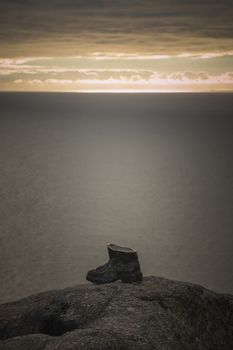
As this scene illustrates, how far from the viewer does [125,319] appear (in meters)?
9.88

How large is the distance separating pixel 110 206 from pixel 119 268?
65684 millimetres

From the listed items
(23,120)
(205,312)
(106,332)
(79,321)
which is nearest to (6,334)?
(79,321)

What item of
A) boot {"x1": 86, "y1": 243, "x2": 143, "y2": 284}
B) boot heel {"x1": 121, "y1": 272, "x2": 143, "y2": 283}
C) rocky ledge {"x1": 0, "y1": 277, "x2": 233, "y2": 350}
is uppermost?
boot {"x1": 86, "y1": 243, "x2": 143, "y2": 284}

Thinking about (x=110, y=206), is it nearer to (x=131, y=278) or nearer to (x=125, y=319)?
(x=131, y=278)

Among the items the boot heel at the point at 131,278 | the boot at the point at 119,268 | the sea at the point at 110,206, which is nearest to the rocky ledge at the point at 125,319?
the boot heel at the point at 131,278

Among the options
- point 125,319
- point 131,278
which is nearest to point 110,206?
point 131,278

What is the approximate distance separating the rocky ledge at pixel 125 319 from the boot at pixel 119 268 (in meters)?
0.33

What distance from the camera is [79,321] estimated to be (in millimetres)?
10180

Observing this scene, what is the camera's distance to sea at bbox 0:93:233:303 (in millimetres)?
59500

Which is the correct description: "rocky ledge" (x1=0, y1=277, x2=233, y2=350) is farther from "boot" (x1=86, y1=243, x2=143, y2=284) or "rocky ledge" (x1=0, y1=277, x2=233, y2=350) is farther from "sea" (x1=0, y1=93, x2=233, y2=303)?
"sea" (x1=0, y1=93, x2=233, y2=303)

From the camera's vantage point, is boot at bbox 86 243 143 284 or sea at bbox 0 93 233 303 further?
sea at bbox 0 93 233 303

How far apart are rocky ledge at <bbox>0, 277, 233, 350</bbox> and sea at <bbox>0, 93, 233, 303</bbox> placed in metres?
42.8

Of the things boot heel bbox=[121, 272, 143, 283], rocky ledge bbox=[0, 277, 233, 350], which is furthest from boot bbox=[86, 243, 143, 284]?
rocky ledge bbox=[0, 277, 233, 350]

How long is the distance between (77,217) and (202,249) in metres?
18.8
